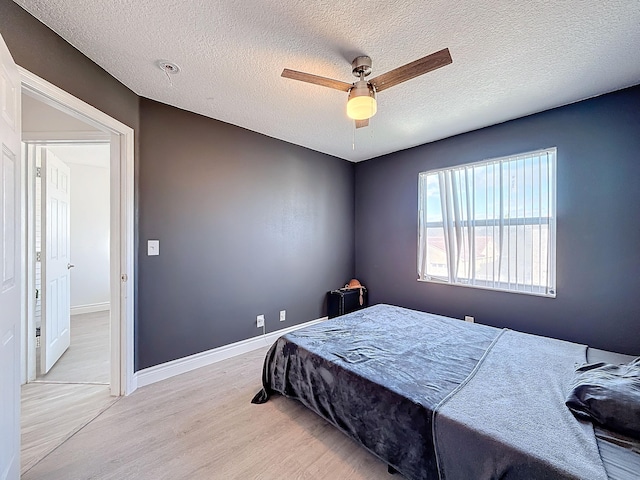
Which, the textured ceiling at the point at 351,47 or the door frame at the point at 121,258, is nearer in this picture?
the textured ceiling at the point at 351,47

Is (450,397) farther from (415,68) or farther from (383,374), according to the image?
(415,68)

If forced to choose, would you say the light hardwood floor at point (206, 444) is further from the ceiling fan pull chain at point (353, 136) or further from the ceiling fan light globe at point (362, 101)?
the ceiling fan pull chain at point (353, 136)

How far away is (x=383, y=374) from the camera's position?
61.7 inches

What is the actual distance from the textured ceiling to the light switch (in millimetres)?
1275

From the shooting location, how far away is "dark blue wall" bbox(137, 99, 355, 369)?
7.80ft

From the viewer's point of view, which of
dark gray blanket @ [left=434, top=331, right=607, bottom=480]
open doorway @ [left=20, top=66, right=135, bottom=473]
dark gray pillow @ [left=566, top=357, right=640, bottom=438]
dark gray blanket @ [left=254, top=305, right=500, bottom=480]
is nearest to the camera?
dark gray blanket @ [left=434, top=331, right=607, bottom=480]

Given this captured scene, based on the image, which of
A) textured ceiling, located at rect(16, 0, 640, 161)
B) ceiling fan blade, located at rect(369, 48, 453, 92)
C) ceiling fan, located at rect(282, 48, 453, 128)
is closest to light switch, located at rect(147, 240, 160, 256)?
textured ceiling, located at rect(16, 0, 640, 161)

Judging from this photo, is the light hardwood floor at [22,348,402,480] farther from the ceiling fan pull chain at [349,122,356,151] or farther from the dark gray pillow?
the ceiling fan pull chain at [349,122,356,151]

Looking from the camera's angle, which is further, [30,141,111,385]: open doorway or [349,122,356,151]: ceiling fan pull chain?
[349,122,356,151]: ceiling fan pull chain

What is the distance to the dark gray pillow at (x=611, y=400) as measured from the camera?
1.07 metres

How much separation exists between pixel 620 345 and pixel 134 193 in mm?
4244

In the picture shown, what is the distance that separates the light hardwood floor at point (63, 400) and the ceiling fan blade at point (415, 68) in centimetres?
301

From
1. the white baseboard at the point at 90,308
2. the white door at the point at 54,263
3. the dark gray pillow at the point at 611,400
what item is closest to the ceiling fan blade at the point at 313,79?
the dark gray pillow at the point at 611,400

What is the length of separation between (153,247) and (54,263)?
1176 mm
